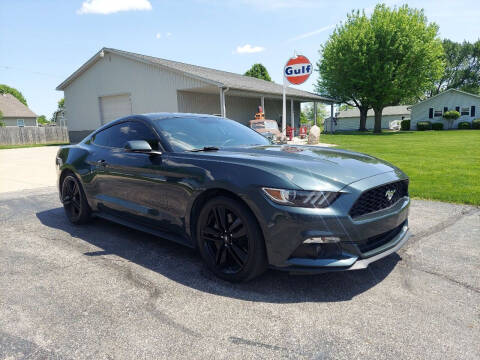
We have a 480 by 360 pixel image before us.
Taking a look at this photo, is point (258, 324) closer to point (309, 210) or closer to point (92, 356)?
point (309, 210)

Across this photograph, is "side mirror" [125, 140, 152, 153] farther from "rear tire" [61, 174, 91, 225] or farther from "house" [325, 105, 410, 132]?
"house" [325, 105, 410, 132]

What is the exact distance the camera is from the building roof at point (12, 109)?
47.9 metres

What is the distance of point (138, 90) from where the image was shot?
2097cm

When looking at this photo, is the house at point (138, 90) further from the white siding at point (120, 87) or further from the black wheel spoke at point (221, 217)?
the black wheel spoke at point (221, 217)

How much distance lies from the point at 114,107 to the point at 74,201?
19.6 m

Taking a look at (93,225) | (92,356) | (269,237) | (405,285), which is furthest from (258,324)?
(93,225)

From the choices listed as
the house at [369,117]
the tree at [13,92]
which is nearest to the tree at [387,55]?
the house at [369,117]

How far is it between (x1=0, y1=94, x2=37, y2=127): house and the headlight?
181ft

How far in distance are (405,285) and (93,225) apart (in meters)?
3.97

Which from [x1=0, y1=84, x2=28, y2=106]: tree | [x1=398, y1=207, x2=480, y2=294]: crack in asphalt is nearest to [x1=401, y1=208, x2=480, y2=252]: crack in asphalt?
[x1=398, y1=207, x2=480, y2=294]: crack in asphalt

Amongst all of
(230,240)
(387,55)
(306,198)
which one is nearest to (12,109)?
(387,55)

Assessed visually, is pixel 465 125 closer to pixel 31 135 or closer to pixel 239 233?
pixel 31 135

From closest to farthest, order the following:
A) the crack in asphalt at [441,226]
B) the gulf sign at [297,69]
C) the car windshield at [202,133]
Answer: the car windshield at [202,133]
the crack in asphalt at [441,226]
the gulf sign at [297,69]

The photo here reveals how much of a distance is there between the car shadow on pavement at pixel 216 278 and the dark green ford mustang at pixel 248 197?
159 millimetres
